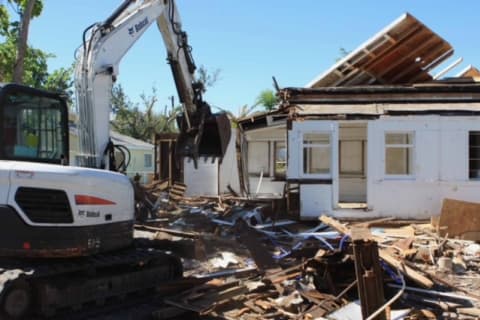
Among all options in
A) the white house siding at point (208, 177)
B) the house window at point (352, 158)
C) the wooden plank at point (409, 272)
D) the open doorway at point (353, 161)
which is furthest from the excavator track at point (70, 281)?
the white house siding at point (208, 177)

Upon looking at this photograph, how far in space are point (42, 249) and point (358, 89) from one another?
11196 millimetres

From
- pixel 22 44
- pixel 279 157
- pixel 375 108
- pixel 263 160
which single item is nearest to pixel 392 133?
pixel 375 108

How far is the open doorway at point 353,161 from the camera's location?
1798cm

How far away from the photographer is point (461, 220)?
38.4 ft

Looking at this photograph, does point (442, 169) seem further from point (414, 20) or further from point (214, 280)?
point (214, 280)

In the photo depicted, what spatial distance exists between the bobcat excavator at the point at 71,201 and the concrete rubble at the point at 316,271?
0.97 metres

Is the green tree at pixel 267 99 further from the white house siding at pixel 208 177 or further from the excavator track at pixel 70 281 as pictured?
the excavator track at pixel 70 281

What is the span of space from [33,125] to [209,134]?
336 centimetres

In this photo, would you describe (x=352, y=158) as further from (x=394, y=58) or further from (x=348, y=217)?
(x=348, y=217)

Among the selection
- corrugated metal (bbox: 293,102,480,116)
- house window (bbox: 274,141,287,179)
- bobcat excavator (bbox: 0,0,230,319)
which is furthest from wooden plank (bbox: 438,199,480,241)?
house window (bbox: 274,141,287,179)

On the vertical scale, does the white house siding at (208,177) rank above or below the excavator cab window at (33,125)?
below

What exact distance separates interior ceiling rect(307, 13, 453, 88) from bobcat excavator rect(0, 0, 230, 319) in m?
9.01

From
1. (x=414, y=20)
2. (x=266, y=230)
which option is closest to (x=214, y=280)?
(x=266, y=230)

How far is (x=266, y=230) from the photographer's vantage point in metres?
12.6
